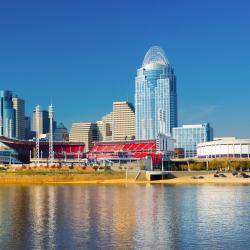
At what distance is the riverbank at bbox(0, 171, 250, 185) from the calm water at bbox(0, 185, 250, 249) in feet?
176

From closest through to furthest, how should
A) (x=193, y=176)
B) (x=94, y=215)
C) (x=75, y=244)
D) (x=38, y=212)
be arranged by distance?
(x=75, y=244) < (x=94, y=215) < (x=38, y=212) < (x=193, y=176)

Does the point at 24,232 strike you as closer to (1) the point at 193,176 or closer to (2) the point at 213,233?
(2) the point at 213,233

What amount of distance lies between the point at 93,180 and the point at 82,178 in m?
3.24

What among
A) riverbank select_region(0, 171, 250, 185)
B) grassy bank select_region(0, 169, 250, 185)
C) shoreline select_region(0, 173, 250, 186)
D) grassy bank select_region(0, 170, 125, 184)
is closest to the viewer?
shoreline select_region(0, 173, 250, 186)

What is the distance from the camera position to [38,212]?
69625 millimetres

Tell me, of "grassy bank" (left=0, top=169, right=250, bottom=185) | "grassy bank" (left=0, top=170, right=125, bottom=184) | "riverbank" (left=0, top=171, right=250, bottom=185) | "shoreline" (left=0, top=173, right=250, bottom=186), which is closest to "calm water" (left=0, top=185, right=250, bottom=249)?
"shoreline" (left=0, top=173, right=250, bottom=186)

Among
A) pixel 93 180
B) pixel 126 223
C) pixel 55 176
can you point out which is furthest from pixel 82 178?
pixel 126 223

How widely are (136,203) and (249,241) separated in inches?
1284

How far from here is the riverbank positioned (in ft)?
462

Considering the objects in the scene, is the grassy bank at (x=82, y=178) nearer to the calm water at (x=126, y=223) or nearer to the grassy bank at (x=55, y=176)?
the grassy bank at (x=55, y=176)

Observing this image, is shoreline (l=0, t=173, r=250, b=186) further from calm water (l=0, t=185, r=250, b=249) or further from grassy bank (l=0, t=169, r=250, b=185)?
calm water (l=0, t=185, r=250, b=249)

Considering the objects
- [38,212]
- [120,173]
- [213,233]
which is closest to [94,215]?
[38,212]

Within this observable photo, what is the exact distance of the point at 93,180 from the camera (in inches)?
5733

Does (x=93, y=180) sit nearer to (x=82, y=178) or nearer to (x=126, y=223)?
(x=82, y=178)
